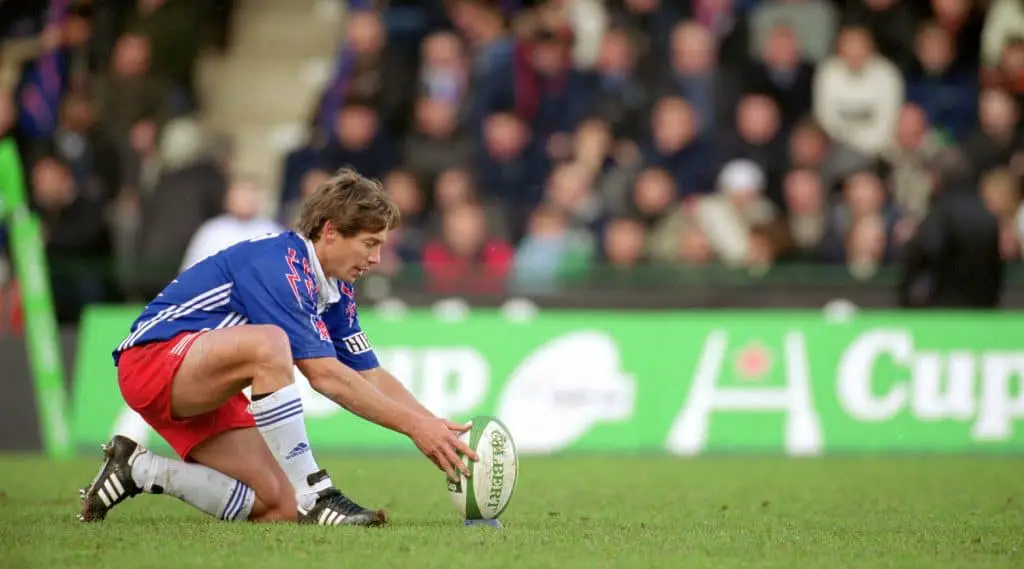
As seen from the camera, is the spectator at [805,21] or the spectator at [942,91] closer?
the spectator at [942,91]

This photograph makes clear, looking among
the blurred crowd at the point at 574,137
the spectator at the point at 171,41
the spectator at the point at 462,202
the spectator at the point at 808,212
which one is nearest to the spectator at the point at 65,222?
the blurred crowd at the point at 574,137

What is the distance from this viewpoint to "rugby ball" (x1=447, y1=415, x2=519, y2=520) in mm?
8039

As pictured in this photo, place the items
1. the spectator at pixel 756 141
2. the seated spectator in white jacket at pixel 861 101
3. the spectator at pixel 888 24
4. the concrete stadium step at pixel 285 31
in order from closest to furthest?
1. the spectator at pixel 756 141
2. the seated spectator in white jacket at pixel 861 101
3. the spectator at pixel 888 24
4. the concrete stadium step at pixel 285 31

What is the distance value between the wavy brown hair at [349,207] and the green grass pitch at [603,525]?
57.4 inches

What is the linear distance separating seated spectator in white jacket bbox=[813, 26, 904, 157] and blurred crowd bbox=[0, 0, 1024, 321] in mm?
24

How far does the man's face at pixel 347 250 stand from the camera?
26.5ft

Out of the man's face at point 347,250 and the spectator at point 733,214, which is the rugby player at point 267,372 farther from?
the spectator at point 733,214

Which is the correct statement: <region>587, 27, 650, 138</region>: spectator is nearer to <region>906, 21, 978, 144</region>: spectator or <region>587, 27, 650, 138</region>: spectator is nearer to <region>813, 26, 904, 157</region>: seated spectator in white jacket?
<region>813, 26, 904, 157</region>: seated spectator in white jacket

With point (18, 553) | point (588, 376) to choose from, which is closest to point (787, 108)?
point (588, 376)

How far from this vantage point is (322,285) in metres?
8.21

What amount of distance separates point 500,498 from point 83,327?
805 cm

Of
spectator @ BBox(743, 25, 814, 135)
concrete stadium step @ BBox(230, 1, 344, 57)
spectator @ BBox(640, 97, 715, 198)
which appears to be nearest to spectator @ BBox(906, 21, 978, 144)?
spectator @ BBox(743, 25, 814, 135)

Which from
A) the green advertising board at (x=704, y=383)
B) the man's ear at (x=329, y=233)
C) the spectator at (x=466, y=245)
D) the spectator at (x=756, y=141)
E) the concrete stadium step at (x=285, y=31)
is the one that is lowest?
the green advertising board at (x=704, y=383)

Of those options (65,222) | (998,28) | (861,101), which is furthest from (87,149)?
(998,28)
